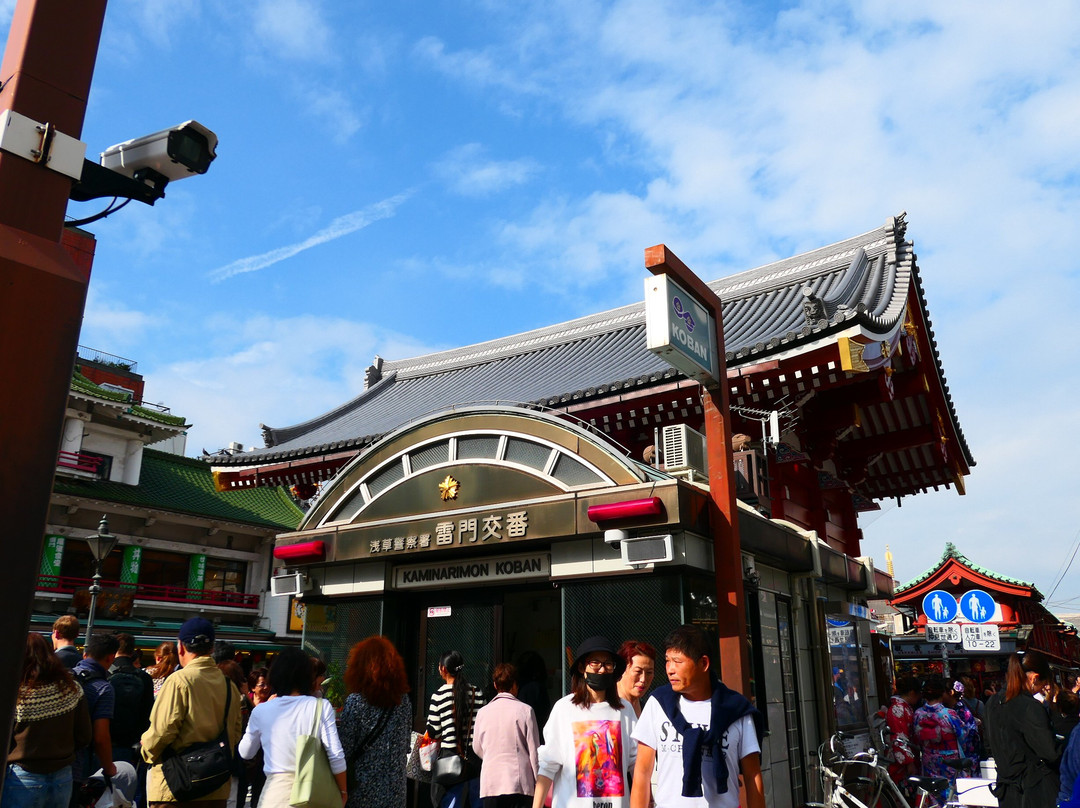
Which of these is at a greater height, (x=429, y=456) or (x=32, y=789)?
(x=429, y=456)

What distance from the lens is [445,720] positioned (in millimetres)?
6863

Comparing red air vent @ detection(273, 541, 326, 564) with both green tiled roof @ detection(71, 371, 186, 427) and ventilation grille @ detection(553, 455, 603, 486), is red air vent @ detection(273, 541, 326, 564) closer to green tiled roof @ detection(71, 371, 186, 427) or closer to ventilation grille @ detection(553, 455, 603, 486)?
ventilation grille @ detection(553, 455, 603, 486)

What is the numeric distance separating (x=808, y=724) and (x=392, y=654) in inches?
270

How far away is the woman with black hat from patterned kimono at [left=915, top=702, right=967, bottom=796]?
20.1 ft

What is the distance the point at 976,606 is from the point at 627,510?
28.7 ft

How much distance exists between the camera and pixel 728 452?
8500mm

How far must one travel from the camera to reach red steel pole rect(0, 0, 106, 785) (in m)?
2.82

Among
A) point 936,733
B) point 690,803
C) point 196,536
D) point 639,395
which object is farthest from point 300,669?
point 196,536

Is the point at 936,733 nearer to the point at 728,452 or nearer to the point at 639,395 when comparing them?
the point at 728,452

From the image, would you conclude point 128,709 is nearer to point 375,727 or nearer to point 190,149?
point 375,727

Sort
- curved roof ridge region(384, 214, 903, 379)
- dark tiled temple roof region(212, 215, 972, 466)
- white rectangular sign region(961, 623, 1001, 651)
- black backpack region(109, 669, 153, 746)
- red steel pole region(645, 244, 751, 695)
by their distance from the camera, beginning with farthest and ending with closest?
curved roof ridge region(384, 214, 903, 379), white rectangular sign region(961, 623, 1001, 651), dark tiled temple roof region(212, 215, 972, 466), red steel pole region(645, 244, 751, 695), black backpack region(109, 669, 153, 746)

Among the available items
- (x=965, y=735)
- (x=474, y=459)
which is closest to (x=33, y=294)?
(x=474, y=459)

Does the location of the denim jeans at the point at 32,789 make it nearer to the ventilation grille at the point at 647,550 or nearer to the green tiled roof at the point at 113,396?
the ventilation grille at the point at 647,550

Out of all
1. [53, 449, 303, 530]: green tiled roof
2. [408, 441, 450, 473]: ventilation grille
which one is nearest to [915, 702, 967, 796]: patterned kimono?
[408, 441, 450, 473]: ventilation grille
